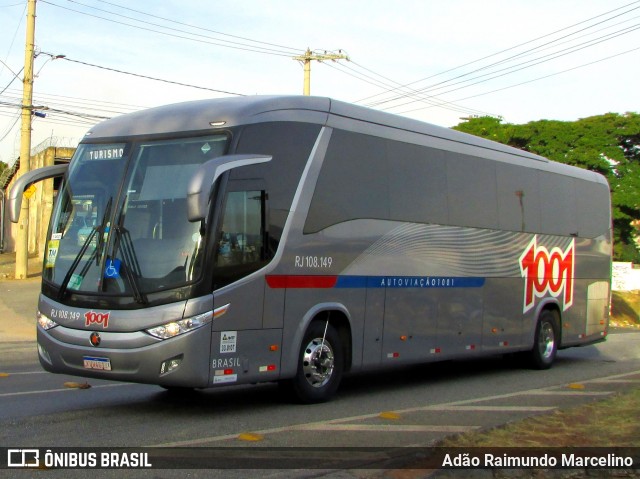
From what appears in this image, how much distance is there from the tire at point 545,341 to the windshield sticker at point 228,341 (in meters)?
7.84

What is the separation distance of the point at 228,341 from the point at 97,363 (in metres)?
1.38

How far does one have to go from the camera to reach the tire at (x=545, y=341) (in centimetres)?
1543

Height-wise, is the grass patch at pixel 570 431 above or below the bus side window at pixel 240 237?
below

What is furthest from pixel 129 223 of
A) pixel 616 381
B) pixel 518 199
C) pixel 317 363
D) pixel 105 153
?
pixel 616 381

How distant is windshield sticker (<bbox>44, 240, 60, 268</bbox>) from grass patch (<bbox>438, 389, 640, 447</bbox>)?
194 inches

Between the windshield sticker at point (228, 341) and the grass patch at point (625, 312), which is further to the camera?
the grass patch at point (625, 312)

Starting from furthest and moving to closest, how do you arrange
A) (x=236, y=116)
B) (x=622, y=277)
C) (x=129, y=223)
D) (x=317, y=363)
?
(x=622, y=277)
(x=317, y=363)
(x=236, y=116)
(x=129, y=223)

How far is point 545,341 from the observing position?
15.7 m

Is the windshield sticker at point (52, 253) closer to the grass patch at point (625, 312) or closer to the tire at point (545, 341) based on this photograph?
the tire at point (545, 341)

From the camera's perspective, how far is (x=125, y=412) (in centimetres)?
938

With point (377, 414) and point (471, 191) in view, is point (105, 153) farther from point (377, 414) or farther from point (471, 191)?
point (471, 191)

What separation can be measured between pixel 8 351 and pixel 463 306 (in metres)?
9.23

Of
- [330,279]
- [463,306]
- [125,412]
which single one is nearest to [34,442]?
[125,412]

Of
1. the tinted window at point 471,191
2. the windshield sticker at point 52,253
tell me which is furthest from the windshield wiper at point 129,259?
the tinted window at point 471,191
